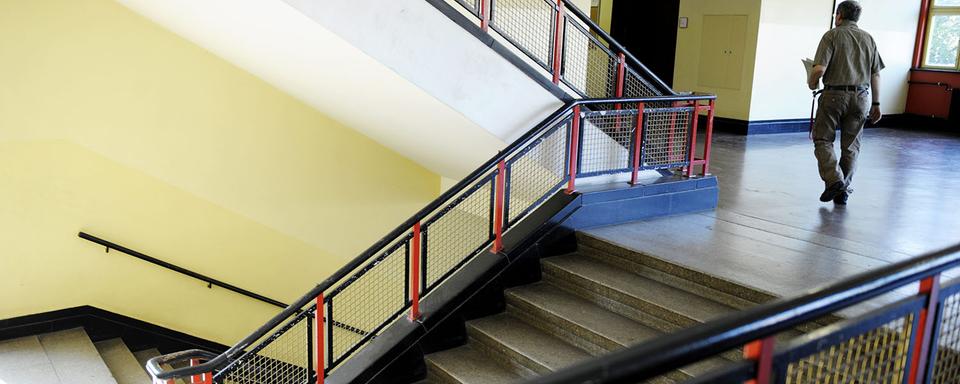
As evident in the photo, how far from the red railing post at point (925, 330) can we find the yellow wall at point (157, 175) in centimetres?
644

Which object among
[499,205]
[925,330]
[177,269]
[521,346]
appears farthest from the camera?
[177,269]

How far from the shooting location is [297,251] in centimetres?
809

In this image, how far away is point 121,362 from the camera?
6613mm

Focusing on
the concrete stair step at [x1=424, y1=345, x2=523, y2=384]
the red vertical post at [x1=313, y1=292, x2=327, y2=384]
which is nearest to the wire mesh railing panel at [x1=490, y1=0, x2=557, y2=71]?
the concrete stair step at [x1=424, y1=345, x2=523, y2=384]

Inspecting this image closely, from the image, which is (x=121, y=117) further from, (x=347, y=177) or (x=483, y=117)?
(x=483, y=117)

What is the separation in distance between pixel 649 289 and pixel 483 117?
178cm

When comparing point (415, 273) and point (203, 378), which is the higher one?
point (415, 273)

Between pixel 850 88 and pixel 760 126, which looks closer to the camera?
pixel 850 88

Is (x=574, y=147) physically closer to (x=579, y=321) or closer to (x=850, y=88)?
(x=579, y=321)

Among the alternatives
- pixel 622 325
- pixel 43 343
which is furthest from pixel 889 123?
pixel 43 343

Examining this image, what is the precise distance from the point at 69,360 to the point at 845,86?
6.68 m

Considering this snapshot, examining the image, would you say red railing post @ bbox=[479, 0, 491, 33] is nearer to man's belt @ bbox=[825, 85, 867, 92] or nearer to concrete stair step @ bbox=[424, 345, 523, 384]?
concrete stair step @ bbox=[424, 345, 523, 384]

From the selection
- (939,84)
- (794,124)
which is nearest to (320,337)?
(794,124)

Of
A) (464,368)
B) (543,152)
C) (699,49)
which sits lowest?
(464,368)
